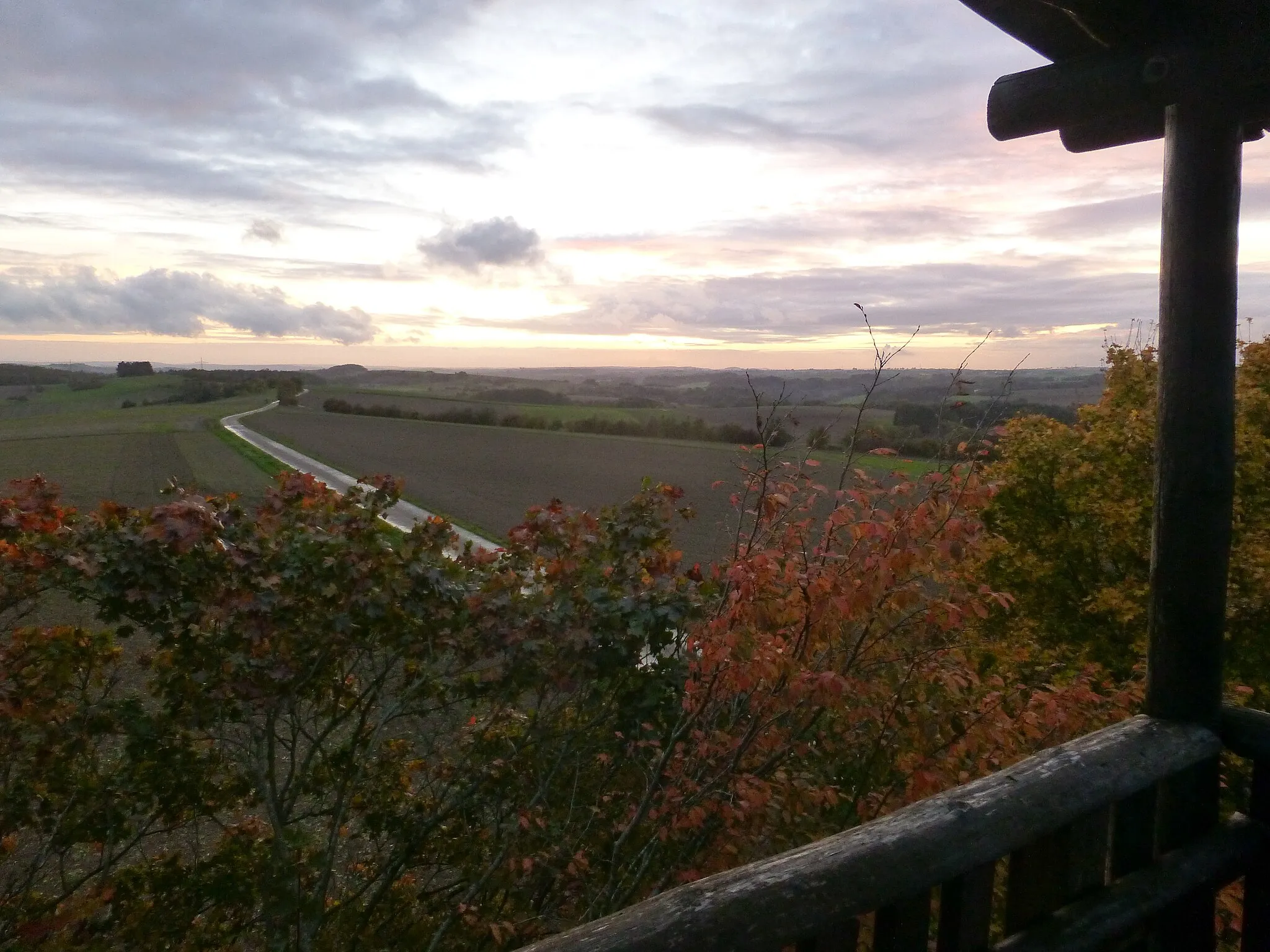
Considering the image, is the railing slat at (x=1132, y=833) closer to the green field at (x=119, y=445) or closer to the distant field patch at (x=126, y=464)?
the green field at (x=119, y=445)

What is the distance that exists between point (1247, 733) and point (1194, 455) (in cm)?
84

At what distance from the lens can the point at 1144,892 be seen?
2258 millimetres


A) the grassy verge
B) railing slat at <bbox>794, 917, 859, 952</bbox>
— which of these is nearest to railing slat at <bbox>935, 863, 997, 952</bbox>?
railing slat at <bbox>794, 917, 859, 952</bbox>

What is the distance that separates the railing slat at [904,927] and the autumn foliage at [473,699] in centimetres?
170

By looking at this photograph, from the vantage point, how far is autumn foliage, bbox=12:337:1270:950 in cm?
386

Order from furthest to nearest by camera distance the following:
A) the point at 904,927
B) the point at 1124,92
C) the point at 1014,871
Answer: the point at 1124,92 < the point at 1014,871 < the point at 904,927

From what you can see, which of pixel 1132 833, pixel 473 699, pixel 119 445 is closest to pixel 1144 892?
pixel 1132 833

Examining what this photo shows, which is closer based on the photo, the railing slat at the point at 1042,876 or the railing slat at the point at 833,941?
the railing slat at the point at 833,941

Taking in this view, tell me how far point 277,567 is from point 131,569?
0.62 m

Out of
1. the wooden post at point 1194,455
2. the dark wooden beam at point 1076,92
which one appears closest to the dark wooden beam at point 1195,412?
the wooden post at point 1194,455

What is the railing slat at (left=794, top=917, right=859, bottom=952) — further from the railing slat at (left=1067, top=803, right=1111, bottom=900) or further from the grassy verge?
the grassy verge

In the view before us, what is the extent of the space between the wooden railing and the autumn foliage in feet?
3.99

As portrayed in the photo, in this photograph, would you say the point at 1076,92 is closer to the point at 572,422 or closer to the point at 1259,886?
the point at 1259,886

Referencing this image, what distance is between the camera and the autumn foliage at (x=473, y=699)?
12.7ft
